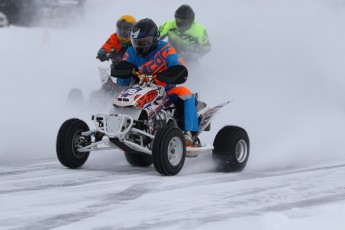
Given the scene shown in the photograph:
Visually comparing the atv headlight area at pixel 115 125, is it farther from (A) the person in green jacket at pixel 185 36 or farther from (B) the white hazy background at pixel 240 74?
(A) the person in green jacket at pixel 185 36

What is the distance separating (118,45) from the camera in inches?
519

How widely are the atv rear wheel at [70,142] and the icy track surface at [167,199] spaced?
0.48 feet

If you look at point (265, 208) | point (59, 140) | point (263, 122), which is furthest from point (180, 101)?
point (263, 122)

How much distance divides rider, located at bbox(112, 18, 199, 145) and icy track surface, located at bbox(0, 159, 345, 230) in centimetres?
68

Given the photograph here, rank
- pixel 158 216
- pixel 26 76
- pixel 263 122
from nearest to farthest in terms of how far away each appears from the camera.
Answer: pixel 158 216
pixel 263 122
pixel 26 76

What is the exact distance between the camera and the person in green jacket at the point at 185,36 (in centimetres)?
1591

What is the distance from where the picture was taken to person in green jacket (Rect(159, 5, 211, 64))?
15.9 metres

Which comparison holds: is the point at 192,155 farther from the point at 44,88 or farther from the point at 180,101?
the point at 44,88

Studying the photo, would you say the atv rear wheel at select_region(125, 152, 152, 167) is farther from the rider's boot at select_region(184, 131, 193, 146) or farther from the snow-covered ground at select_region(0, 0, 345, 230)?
the rider's boot at select_region(184, 131, 193, 146)

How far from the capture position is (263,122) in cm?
1293

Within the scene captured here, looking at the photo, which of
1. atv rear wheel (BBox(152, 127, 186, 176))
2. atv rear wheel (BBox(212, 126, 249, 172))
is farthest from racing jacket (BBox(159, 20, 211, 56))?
atv rear wheel (BBox(152, 127, 186, 176))

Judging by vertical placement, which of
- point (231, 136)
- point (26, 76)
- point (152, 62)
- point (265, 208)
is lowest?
point (265, 208)

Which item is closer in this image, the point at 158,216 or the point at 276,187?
the point at 158,216

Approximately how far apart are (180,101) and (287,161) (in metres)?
1.70
